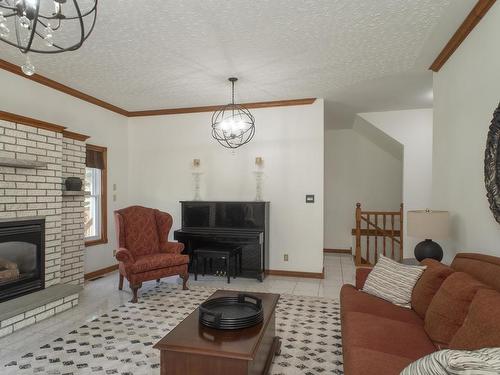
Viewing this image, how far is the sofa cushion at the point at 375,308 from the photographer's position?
7.61 feet

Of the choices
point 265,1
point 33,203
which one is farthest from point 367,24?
point 33,203

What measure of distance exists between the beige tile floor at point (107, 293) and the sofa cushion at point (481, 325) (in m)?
2.69

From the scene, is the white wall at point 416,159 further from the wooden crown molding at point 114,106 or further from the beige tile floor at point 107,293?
the wooden crown molding at point 114,106

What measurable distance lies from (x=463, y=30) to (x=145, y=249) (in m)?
4.47

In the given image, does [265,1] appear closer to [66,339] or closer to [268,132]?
[268,132]

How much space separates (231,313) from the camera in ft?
7.62

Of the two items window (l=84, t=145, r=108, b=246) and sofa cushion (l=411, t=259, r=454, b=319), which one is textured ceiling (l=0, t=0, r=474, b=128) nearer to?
window (l=84, t=145, r=108, b=246)

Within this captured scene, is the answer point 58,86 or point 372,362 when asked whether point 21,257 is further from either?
point 372,362

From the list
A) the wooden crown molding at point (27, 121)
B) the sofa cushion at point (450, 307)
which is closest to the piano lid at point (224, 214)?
the wooden crown molding at point (27, 121)

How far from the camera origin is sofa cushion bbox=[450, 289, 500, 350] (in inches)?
57.5

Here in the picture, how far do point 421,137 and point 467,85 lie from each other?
114 inches

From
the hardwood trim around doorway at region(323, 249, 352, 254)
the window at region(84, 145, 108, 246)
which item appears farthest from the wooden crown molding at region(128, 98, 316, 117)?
the hardwood trim around doorway at region(323, 249, 352, 254)

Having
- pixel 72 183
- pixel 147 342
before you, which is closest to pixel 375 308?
pixel 147 342

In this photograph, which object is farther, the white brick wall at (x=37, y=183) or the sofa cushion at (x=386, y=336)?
the white brick wall at (x=37, y=183)
